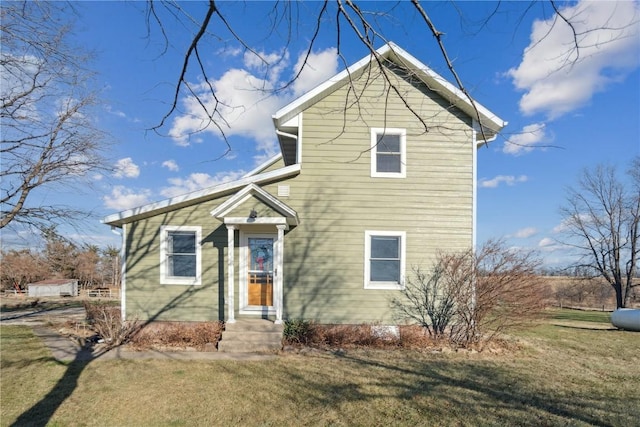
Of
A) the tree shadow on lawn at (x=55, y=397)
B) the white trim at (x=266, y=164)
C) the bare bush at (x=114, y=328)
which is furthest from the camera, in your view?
the white trim at (x=266, y=164)

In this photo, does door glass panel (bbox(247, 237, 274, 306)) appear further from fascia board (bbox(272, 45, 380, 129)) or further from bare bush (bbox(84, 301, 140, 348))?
fascia board (bbox(272, 45, 380, 129))

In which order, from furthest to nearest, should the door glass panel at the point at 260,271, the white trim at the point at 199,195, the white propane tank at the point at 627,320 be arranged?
the white propane tank at the point at 627,320 < the door glass panel at the point at 260,271 < the white trim at the point at 199,195

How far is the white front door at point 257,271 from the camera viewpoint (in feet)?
28.6

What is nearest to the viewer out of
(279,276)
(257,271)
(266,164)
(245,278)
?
(279,276)

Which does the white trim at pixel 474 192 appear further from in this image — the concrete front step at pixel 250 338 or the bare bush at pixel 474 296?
the concrete front step at pixel 250 338

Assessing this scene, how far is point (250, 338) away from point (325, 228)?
3.19 m

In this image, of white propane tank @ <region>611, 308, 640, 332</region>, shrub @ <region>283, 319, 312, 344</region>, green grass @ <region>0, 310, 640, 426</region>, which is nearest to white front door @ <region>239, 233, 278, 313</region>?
shrub @ <region>283, 319, 312, 344</region>

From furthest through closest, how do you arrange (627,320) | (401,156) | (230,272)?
(627,320), (401,156), (230,272)

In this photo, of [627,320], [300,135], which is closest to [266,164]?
[300,135]

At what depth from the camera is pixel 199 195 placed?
8609mm

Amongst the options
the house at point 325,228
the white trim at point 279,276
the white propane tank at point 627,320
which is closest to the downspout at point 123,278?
the house at point 325,228

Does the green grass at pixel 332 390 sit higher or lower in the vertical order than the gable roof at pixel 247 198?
lower

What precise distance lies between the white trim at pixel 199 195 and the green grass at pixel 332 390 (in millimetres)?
3223

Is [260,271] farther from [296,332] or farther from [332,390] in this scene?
[332,390]
